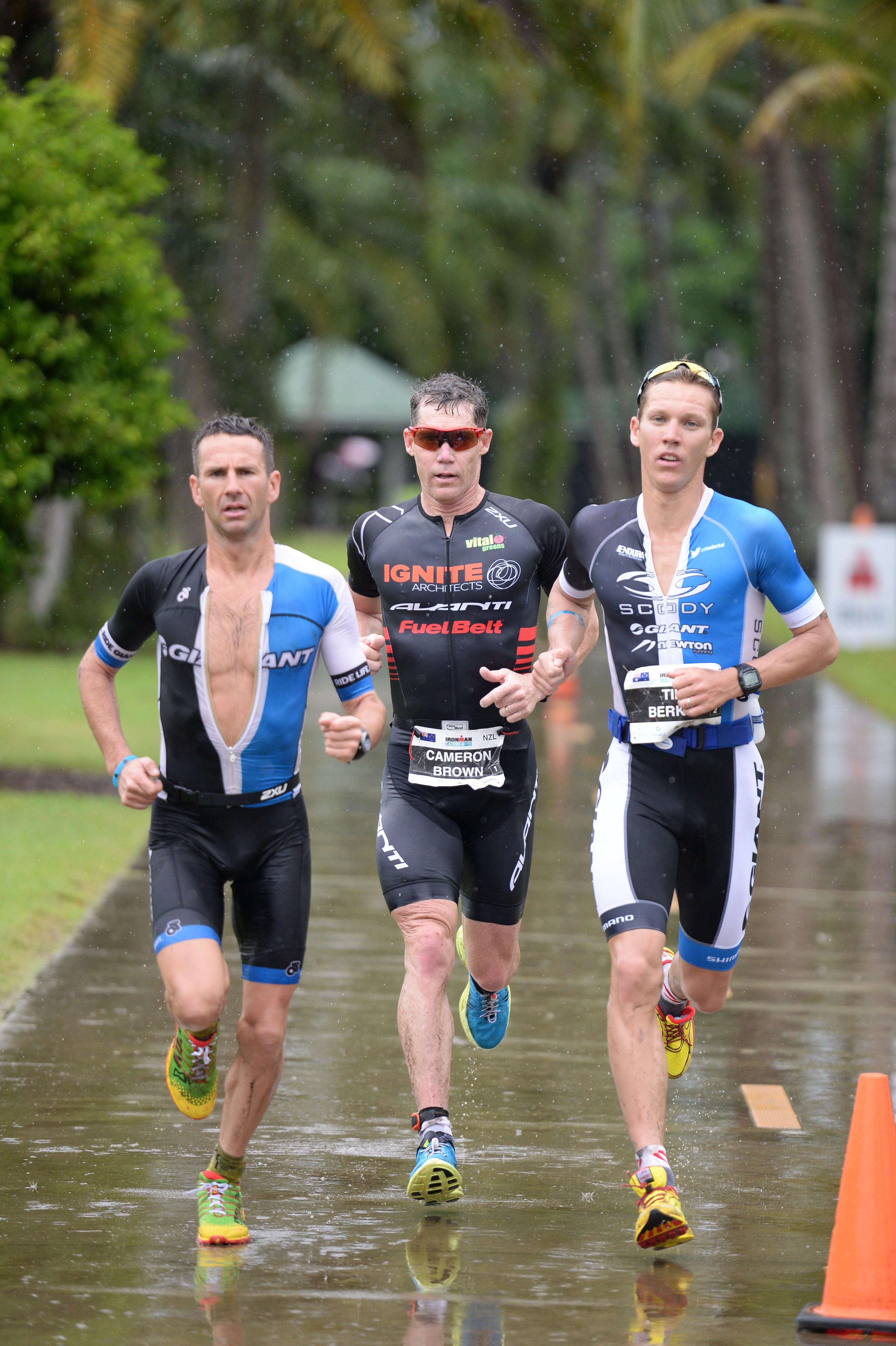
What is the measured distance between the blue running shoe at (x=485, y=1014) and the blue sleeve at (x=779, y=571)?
1.83 meters

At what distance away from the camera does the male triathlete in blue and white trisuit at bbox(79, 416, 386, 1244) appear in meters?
5.39

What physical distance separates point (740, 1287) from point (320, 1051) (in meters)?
2.84

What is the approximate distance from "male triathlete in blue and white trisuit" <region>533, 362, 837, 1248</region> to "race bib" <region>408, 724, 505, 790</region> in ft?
1.51

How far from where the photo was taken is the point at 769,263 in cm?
3478

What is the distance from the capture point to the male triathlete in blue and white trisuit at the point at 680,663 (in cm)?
556

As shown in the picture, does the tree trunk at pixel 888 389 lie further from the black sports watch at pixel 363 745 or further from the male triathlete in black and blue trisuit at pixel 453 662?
the black sports watch at pixel 363 745

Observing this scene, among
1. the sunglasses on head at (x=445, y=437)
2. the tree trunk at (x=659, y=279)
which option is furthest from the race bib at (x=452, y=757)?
the tree trunk at (x=659, y=279)

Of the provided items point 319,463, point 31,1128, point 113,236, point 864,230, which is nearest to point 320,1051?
point 31,1128

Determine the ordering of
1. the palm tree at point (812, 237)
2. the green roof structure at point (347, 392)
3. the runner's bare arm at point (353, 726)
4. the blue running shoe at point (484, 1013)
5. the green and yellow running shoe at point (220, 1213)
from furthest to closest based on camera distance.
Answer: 1. the green roof structure at point (347, 392)
2. the palm tree at point (812, 237)
3. the blue running shoe at point (484, 1013)
4. the runner's bare arm at point (353, 726)
5. the green and yellow running shoe at point (220, 1213)

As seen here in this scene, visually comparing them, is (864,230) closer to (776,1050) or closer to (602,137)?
(602,137)

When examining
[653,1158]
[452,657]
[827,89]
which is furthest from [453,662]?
[827,89]

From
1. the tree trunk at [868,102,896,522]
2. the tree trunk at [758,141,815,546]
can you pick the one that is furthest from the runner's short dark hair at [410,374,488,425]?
the tree trunk at [758,141,815,546]

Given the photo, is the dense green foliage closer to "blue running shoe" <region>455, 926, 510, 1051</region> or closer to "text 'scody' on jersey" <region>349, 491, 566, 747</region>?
"blue running shoe" <region>455, 926, 510, 1051</region>

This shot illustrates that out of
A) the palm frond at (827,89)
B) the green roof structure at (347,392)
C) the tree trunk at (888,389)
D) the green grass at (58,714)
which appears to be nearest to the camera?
the green grass at (58,714)
